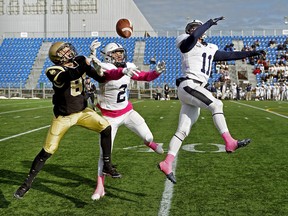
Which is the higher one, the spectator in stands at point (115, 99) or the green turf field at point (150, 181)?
the spectator in stands at point (115, 99)

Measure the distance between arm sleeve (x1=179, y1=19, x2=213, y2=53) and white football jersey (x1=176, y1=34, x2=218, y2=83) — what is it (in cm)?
10

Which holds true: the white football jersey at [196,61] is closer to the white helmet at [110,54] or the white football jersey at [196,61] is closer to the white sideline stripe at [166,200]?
the white helmet at [110,54]

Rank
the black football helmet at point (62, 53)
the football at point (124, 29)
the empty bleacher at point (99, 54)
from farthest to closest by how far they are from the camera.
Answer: the empty bleacher at point (99, 54) → the football at point (124, 29) → the black football helmet at point (62, 53)

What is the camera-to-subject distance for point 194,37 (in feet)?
15.0

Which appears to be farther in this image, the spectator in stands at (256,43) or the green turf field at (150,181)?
the spectator in stands at (256,43)

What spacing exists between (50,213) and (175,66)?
3238 centimetres

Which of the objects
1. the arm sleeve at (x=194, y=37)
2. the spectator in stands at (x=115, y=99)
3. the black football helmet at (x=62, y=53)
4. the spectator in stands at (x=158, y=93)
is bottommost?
the spectator in stands at (x=158, y=93)

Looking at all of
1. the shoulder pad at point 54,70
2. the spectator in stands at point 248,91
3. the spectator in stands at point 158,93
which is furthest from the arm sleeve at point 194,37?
the spectator in stands at point 248,91

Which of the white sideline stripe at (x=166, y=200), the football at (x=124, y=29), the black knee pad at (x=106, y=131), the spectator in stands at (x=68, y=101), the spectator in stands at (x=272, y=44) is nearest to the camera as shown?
the white sideline stripe at (x=166, y=200)

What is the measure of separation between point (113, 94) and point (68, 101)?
1.93 feet

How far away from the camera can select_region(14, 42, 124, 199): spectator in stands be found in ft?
13.9

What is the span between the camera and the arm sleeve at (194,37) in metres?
4.57

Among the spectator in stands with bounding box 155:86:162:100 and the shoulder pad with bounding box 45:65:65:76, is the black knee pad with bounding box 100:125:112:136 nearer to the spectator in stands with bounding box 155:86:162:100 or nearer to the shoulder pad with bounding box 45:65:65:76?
the shoulder pad with bounding box 45:65:65:76

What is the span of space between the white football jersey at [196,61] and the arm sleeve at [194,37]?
0.33ft
